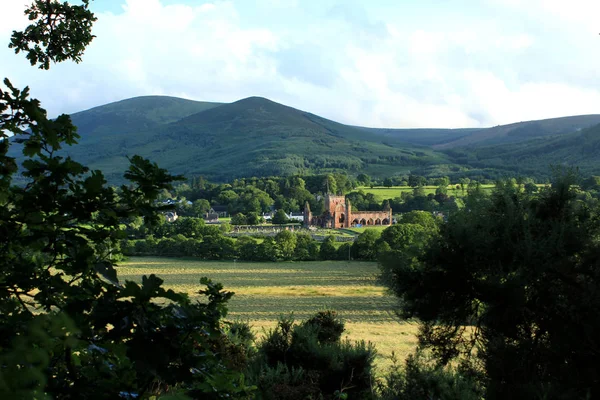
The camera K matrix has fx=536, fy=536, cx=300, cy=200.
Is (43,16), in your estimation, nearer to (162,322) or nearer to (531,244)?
(162,322)

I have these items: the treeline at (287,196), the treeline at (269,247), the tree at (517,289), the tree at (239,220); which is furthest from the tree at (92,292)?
the tree at (239,220)

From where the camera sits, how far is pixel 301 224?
119688mm

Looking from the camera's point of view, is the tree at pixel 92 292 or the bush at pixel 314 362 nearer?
the tree at pixel 92 292

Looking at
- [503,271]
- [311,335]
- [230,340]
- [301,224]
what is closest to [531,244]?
[503,271]

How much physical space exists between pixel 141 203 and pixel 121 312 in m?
0.76

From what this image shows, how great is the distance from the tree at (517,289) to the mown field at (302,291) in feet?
27.9

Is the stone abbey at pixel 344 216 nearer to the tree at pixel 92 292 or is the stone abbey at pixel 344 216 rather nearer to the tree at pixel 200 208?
the tree at pixel 200 208

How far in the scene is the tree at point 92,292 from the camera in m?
2.52

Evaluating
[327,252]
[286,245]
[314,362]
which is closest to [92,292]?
[314,362]

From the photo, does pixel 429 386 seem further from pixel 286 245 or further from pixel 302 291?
pixel 286 245

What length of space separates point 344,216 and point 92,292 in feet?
382

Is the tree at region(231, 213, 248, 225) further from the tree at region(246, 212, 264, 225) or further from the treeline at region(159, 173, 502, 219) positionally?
the tree at region(246, 212, 264, 225)

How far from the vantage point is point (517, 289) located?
9656 millimetres

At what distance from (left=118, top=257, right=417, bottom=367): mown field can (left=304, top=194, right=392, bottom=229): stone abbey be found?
47509mm
